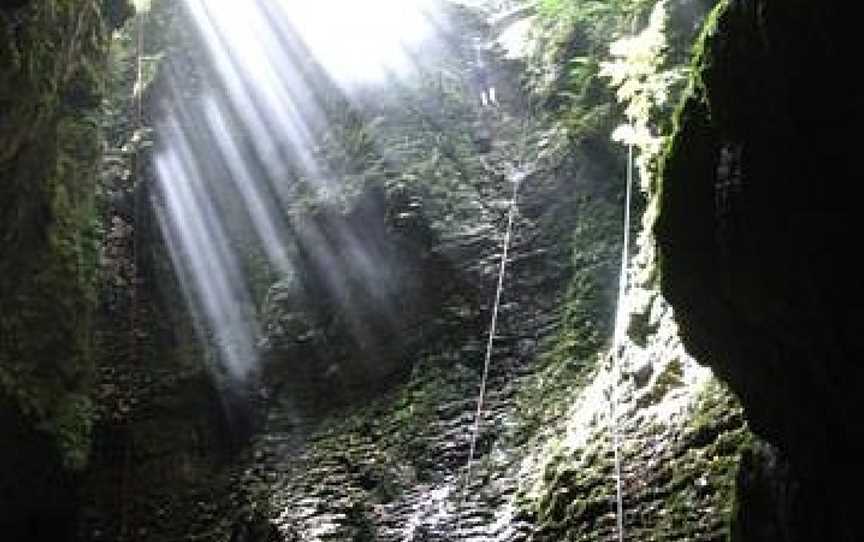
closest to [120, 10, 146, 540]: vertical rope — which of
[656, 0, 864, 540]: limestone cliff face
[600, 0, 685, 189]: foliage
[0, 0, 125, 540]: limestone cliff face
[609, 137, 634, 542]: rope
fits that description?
[0, 0, 125, 540]: limestone cliff face

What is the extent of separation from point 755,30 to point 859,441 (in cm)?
187

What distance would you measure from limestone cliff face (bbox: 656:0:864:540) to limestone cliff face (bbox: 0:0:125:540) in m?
5.05

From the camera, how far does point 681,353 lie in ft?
25.0

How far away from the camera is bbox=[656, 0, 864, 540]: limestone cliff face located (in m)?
4.43

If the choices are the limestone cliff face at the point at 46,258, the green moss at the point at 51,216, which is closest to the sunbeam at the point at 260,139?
the green moss at the point at 51,216

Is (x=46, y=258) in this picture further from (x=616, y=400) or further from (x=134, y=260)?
(x=616, y=400)

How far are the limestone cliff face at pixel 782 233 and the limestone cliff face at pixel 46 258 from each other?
505 centimetres

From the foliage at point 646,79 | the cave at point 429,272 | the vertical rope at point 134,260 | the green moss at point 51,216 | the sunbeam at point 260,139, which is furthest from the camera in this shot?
the sunbeam at point 260,139

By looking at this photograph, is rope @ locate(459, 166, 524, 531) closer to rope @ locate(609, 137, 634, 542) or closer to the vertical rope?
rope @ locate(609, 137, 634, 542)

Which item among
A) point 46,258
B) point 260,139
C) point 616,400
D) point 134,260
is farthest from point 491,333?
point 260,139

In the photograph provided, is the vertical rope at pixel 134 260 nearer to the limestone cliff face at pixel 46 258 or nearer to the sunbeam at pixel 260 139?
the sunbeam at pixel 260 139

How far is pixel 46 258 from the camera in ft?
34.4

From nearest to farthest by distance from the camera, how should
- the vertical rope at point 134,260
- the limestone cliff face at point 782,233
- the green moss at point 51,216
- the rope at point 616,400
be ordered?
the limestone cliff face at point 782,233 → the rope at point 616,400 → the green moss at point 51,216 → the vertical rope at point 134,260

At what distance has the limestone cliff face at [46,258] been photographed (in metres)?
8.61
